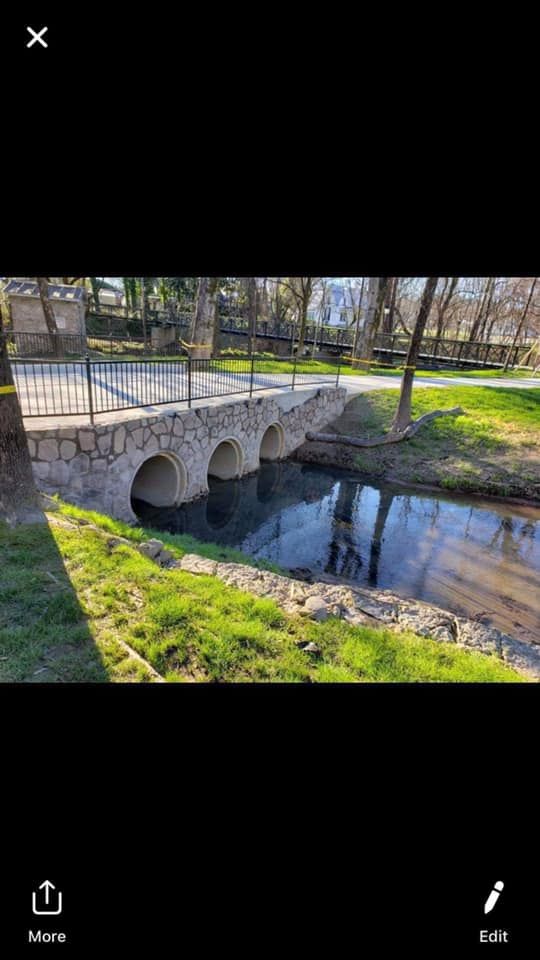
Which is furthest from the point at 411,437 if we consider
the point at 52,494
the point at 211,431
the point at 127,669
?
the point at 127,669

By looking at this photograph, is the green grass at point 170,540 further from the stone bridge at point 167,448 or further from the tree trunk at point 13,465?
the stone bridge at point 167,448

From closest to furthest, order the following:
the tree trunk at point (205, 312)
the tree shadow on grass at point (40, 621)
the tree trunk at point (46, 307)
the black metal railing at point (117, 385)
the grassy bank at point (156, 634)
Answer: the tree shadow on grass at point (40, 621) → the grassy bank at point (156, 634) → the black metal railing at point (117, 385) → the tree trunk at point (205, 312) → the tree trunk at point (46, 307)

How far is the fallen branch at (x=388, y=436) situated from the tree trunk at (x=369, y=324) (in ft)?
19.0

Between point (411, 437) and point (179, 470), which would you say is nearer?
point (179, 470)

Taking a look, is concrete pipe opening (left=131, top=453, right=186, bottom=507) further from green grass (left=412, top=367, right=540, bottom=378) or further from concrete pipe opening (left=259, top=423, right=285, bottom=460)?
green grass (left=412, top=367, right=540, bottom=378)

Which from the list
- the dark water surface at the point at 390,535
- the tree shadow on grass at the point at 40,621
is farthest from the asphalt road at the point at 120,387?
the tree shadow on grass at the point at 40,621

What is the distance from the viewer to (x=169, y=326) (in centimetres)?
2456

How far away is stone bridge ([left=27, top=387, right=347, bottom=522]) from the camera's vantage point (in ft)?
18.4

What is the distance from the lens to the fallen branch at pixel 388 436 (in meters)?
11.2

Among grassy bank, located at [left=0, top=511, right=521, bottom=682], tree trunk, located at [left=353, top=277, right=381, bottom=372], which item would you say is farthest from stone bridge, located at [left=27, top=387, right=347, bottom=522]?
tree trunk, located at [left=353, top=277, right=381, bottom=372]

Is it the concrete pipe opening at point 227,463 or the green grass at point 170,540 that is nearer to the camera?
the green grass at point 170,540

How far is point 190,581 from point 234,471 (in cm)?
599

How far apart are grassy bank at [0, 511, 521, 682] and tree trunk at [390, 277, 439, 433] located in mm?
7838
